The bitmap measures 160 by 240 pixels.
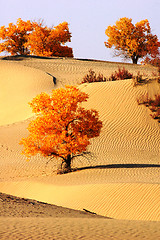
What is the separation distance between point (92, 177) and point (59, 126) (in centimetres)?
245

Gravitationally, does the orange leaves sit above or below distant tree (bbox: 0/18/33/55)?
below

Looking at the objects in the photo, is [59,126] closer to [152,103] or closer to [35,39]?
[152,103]

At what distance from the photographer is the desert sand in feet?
22.6

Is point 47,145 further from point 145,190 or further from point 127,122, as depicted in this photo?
point 127,122

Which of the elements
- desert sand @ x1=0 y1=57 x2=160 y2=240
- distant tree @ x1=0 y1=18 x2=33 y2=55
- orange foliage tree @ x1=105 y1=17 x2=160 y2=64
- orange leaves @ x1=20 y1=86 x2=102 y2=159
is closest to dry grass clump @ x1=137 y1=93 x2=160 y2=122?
desert sand @ x1=0 y1=57 x2=160 y2=240

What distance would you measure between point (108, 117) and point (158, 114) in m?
2.79

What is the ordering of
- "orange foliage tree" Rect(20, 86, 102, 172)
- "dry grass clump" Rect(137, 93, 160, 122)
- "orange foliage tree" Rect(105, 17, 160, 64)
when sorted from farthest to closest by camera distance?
1. "orange foliage tree" Rect(105, 17, 160, 64)
2. "dry grass clump" Rect(137, 93, 160, 122)
3. "orange foliage tree" Rect(20, 86, 102, 172)

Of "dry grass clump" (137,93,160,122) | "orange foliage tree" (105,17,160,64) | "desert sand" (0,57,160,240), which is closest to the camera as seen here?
"desert sand" (0,57,160,240)

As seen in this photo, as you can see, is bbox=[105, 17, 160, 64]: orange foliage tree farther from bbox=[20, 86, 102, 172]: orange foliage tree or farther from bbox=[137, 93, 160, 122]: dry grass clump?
bbox=[20, 86, 102, 172]: orange foliage tree

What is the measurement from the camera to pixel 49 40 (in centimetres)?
5941

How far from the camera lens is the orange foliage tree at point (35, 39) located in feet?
195

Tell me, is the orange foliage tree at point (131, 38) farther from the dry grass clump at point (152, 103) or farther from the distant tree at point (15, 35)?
the dry grass clump at point (152, 103)

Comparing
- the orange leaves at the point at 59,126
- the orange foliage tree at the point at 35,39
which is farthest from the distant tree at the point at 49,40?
the orange leaves at the point at 59,126

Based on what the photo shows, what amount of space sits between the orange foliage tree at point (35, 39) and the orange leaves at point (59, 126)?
4267 centimetres
